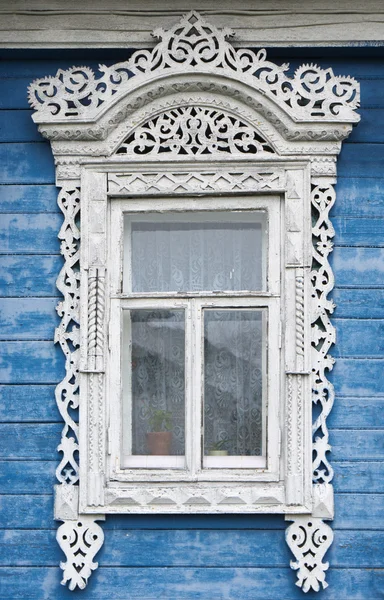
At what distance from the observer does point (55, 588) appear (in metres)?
4.08

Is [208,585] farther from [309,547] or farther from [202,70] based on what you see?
[202,70]

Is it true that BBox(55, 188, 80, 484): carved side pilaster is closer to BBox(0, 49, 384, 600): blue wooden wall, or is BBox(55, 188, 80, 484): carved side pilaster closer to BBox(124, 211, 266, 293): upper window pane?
BBox(0, 49, 384, 600): blue wooden wall

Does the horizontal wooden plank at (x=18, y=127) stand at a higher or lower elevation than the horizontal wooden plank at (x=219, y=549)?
higher

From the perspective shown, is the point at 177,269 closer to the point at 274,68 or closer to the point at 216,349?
the point at 216,349

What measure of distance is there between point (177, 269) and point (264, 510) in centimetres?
108

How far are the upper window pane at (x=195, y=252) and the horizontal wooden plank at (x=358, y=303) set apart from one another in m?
0.33

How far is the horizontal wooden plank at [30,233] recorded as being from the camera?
422 cm

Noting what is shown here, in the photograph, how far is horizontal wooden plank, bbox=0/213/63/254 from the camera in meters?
4.22

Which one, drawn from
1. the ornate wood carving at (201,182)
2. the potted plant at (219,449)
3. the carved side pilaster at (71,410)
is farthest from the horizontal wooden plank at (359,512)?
the ornate wood carving at (201,182)

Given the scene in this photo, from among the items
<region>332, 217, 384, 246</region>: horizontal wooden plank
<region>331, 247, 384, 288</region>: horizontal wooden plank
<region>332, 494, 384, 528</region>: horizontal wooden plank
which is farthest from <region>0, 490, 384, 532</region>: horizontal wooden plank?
<region>332, 217, 384, 246</region>: horizontal wooden plank

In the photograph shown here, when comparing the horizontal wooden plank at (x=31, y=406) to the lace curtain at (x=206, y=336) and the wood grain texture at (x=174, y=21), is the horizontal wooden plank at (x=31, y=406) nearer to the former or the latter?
the lace curtain at (x=206, y=336)

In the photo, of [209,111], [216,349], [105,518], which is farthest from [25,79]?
[105,518]

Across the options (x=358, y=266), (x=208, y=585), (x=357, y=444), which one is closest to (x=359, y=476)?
(x=357, y=444)

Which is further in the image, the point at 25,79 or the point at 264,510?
the point at 25,79
